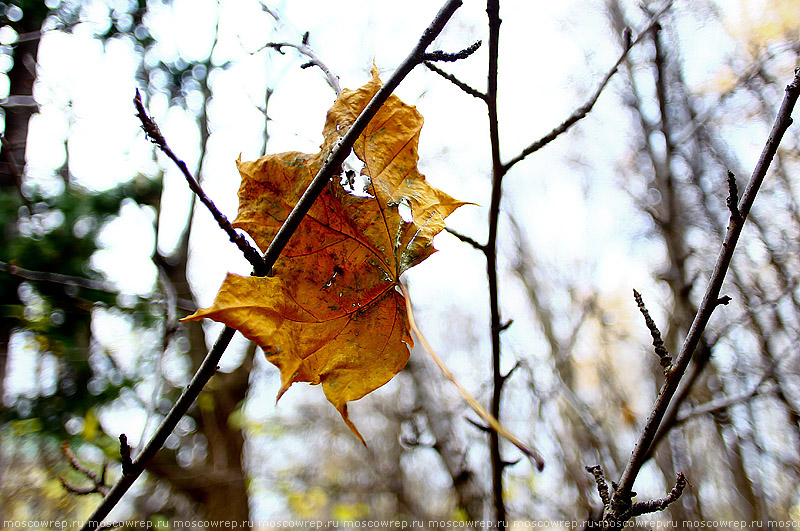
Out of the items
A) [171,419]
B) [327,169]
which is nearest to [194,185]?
[327,169]

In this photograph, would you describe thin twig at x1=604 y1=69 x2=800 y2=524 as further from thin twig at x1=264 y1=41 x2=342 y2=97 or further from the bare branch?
thin twig at x1=264 y1=41 x2=342 y2=97

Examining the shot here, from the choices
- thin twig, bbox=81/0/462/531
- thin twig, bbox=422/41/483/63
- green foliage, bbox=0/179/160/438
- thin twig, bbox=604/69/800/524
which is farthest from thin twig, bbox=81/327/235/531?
green foliage, bbox=0/179/160/438

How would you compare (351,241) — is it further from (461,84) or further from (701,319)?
(701,319)

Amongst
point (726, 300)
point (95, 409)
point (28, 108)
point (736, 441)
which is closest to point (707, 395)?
point (736, 441)

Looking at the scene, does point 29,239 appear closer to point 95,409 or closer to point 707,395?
point 95,409

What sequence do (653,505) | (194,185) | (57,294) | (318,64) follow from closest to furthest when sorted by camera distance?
(194,185) < (653,505) < (318,64) < (57,294)

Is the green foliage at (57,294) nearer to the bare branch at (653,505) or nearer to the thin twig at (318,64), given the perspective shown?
the thin twig at (318,64)

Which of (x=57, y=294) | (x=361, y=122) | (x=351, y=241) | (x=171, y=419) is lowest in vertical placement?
(x=57, y=294)
